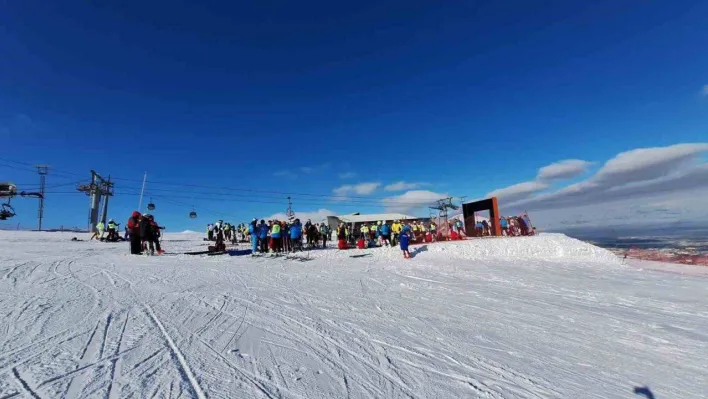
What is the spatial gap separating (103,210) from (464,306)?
42.7 meters

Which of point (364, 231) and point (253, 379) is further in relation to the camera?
point (364, 231)

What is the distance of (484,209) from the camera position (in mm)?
21328

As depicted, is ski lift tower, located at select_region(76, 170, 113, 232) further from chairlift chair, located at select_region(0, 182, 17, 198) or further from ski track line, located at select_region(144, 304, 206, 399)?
ski track line, located at select_region(144, 304, 206, 399)

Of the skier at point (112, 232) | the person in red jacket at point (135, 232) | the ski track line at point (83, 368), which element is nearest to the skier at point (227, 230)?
the skier at point (112, 232)

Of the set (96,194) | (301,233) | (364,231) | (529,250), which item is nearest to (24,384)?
(301,233)

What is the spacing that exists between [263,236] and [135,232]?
5.74 m

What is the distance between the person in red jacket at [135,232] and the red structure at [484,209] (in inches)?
754

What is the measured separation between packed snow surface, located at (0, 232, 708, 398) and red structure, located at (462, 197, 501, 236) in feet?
38.3

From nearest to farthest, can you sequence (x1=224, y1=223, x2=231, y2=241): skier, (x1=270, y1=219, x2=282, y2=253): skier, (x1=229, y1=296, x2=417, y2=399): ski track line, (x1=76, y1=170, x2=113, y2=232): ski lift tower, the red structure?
(x1=229, y1=296, x2=417, y2=399): ski track line, (x1=270, y1=219, x2=282, y2=253): skier, the red structure, (x1=224, y1=223, x2=231, y2=241): skier, (x1=76, y1=170, x2=113, y2=232): ski lift tower

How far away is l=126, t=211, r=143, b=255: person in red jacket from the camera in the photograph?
1396 cm

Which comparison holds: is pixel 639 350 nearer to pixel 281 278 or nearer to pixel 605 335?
pixel 605 335

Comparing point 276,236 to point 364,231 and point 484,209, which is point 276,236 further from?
point 484,209

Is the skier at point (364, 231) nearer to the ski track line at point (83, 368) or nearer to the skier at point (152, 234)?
the skier at point (152, 234)

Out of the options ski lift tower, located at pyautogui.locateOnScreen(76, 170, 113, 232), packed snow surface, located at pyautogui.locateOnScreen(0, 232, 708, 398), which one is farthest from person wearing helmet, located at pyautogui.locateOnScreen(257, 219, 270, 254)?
ski lift tower, located at pyautogui.locateOnScreen(76, 170, 113, 232)
